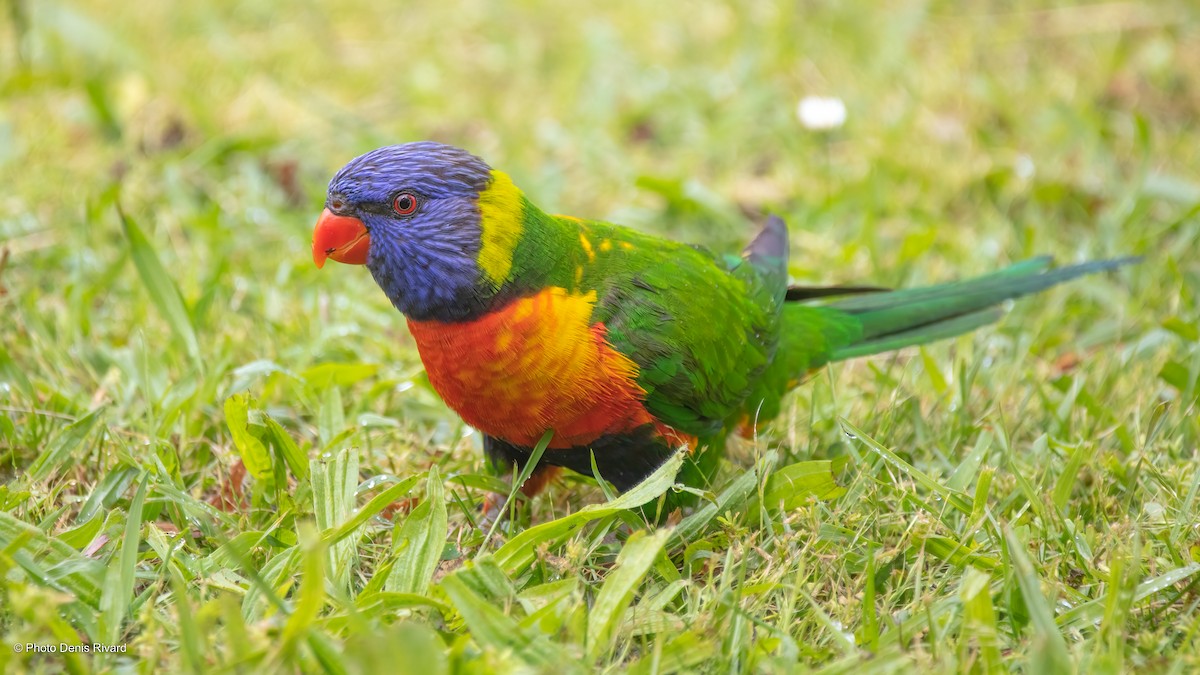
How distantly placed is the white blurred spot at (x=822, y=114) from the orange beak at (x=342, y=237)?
329 cm

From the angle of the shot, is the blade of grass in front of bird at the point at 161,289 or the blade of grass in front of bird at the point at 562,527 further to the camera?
the blade of grass in front of bird at the point at 161,289

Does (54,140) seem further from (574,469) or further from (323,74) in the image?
(574,469)

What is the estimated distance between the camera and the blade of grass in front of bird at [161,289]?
351 cm

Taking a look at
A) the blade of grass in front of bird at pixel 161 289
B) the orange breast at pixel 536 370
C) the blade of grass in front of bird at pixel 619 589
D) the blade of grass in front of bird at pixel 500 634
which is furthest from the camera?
the blade of grass in front of bird at pixel 161 289

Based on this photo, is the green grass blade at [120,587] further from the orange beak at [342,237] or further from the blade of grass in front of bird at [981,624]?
the blade of grass in front of bird at [981,624]

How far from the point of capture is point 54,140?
4.96 meters

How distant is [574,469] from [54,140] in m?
3.50

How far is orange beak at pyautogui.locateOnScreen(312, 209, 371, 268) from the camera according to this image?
2.84m

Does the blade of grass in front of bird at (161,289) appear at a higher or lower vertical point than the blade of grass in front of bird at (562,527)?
higher

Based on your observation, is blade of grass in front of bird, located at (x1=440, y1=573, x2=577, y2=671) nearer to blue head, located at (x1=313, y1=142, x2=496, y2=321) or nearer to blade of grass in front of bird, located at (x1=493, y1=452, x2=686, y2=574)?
blade of grass in front of bird, located at (x1=493, y1=452, x2=686, y2=574)

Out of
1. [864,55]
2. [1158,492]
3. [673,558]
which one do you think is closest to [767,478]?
[673,558]

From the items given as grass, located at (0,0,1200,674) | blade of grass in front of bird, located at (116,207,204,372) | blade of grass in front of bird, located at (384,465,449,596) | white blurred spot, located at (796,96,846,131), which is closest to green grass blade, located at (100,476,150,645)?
grass, located at (0,0,1200,674)

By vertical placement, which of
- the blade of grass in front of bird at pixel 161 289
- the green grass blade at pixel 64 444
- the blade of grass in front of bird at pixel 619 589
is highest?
the blade of grass in front of bird at pixel 161 289

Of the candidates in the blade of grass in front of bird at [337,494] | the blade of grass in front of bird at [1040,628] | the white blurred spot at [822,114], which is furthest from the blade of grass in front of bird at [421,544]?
the white blurred spot at [822,114]
